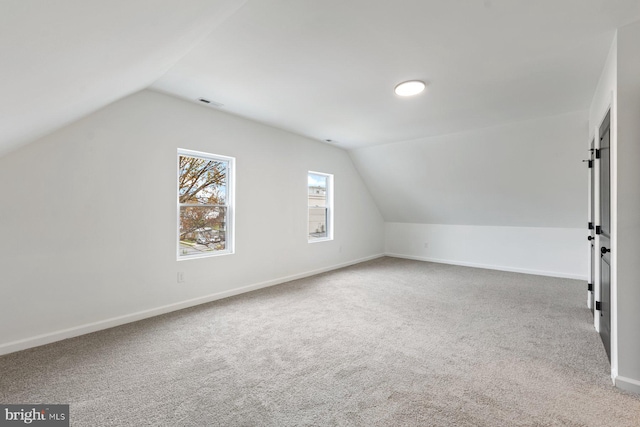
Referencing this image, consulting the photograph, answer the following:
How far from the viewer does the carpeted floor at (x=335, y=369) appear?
1.72 m

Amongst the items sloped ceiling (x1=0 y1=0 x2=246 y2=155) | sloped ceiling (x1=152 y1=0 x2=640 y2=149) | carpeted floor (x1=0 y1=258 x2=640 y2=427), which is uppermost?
sloped ceiling (x1=152 y1=0 x2=640 y2=149)

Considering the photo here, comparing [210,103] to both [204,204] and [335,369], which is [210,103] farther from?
[335,369]

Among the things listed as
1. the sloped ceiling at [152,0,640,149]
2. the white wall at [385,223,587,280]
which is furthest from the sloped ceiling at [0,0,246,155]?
the white wall at [385,223,587,280]

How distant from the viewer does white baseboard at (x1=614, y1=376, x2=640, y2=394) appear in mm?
1907

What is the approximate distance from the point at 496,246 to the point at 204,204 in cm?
552

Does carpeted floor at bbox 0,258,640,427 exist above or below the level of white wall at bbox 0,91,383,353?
below

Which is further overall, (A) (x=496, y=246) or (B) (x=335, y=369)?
(A) (x=496, y=246)

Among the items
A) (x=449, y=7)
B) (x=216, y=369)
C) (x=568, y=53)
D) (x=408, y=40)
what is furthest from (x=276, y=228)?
(x=568, y=53)

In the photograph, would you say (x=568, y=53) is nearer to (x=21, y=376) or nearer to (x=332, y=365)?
(x=332, y=365)

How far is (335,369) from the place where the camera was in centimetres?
219

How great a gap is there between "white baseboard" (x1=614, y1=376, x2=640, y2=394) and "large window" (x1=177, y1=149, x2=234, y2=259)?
12.9ft

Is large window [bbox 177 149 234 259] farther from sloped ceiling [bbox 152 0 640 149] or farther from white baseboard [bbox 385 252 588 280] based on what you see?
white baseboard [bbox 385 252 588 280]

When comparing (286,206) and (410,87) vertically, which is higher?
(410,87)

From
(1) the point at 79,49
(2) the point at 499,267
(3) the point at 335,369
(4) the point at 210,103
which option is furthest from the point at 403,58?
(2) the point at 499,267
